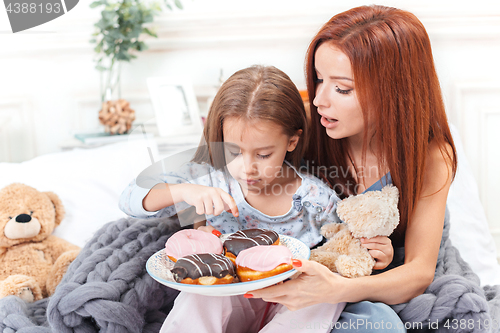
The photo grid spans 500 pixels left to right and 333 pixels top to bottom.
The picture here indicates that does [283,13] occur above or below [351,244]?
above

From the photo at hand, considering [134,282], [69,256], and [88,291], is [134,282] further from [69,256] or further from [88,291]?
[69,256]

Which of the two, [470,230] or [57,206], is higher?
[57,206]

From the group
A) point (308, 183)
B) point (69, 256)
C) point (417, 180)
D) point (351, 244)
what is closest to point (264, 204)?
point (308, 183)

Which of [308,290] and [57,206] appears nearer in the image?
[308,290]

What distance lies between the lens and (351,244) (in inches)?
33.4

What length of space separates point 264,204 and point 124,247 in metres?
0.36

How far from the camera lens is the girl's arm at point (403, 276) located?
2.50ft

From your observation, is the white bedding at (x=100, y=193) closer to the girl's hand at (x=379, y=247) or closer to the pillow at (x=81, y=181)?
the pillow at (x=81, y=181)

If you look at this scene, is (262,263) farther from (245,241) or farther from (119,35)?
(119,35)

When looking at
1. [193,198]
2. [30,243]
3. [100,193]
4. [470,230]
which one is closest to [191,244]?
[193,198]

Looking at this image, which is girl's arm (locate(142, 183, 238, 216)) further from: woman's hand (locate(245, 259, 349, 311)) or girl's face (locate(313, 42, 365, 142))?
girl's face (locate(313, 42, 365, 142))

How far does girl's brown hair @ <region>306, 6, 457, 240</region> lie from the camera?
0.84m

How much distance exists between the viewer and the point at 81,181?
1.47m

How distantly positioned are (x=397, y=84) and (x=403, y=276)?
41cm
